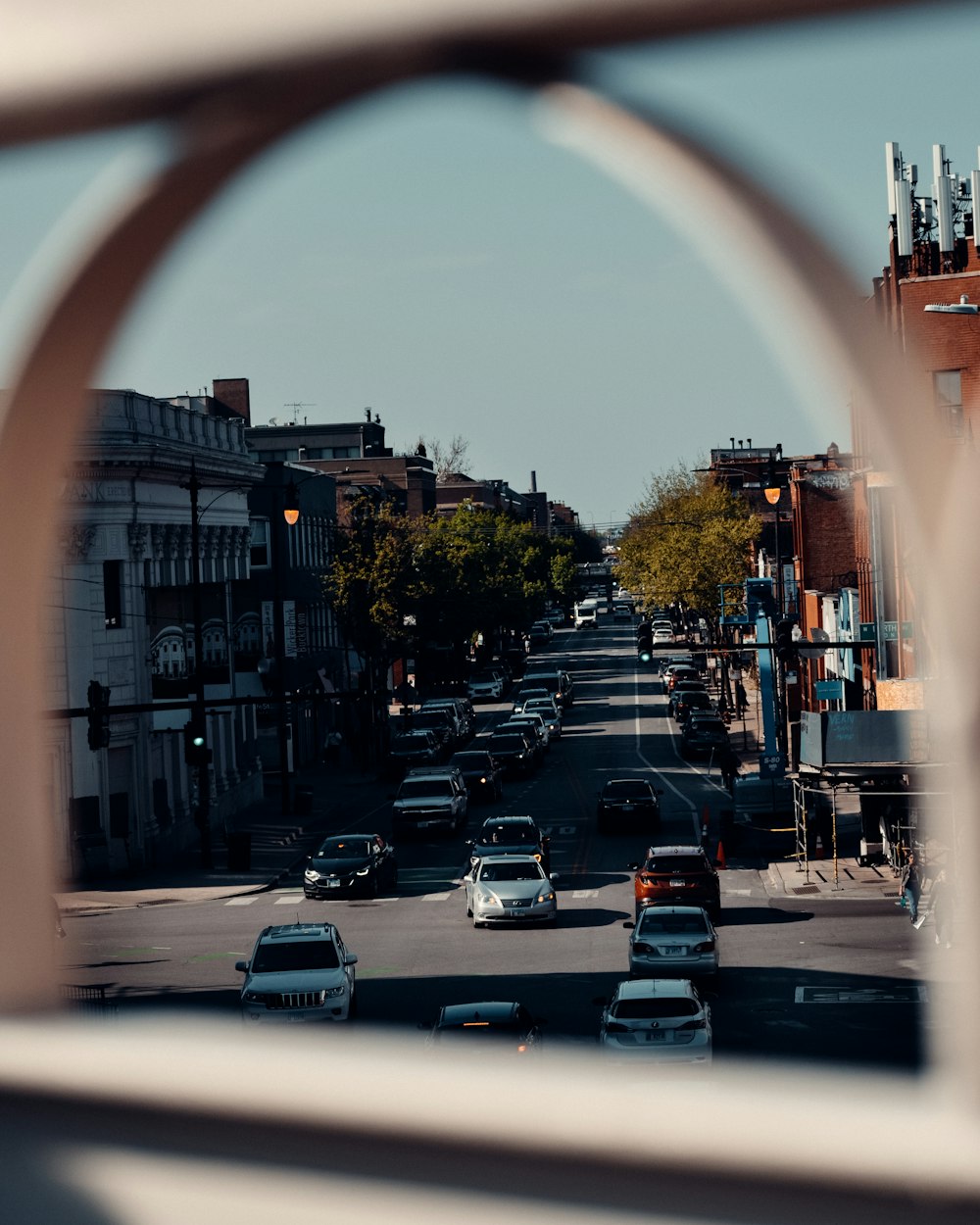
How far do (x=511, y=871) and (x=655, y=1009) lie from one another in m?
10.7

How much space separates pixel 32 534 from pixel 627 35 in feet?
4.86

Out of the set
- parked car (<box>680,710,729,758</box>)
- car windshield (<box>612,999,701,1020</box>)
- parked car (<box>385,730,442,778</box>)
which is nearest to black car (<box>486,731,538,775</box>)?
parked car (<box>385,730,442,778</box>)

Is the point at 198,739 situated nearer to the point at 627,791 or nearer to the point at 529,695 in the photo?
the point at 627,791

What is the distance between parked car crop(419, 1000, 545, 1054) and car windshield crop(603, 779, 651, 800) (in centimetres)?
2102

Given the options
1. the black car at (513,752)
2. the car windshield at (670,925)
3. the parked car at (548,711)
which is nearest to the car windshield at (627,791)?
the black car at (513,752)

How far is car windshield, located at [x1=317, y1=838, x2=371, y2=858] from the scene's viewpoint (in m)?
30.0

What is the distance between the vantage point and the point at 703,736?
51250 mm

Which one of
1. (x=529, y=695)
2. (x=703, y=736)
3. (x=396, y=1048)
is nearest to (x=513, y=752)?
(x=703, y=736)

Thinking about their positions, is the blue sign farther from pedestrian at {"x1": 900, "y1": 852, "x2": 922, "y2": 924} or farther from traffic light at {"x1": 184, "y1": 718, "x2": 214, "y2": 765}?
traffic light at {"x1": 184, "y1": 718, "x2": 214, "y2": 765}

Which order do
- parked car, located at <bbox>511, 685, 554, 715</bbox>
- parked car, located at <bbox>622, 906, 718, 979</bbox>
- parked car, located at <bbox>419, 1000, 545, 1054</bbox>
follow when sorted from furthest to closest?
parked car, located at <bbox>511, 685, 554, 715</bbox>, parked car, located at <bbox>622, 906, 718, 979</bbox>, parked car, located at <bbox>419, 1000, 545, 1054</bbox>

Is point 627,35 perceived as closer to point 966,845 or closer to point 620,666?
point 966,845

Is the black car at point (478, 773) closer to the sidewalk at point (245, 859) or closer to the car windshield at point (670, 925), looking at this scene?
the sidewalk at point (245, 859)

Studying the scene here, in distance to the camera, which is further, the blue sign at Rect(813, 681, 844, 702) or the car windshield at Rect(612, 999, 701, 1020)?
the blue sign at Rect(813, 681, 844, 702)

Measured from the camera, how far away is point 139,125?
279cm
